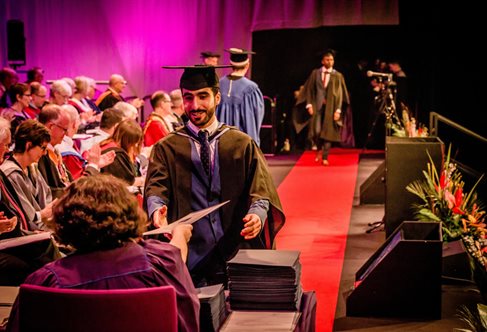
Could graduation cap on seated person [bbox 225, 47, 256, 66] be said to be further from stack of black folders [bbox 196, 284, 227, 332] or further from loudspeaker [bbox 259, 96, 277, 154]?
loudspeaker [bbox 259, 96, 277, 154]

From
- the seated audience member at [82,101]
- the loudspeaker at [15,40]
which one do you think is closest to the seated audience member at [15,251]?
the seated audience member at [82,101]

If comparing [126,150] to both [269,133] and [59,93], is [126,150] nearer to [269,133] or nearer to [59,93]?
[59,93]

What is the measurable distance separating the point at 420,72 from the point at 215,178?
1116 cm

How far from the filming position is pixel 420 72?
14031 mm

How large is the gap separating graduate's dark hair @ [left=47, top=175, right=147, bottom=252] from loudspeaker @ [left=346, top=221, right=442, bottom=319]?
2542mm

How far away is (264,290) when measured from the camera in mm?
2900

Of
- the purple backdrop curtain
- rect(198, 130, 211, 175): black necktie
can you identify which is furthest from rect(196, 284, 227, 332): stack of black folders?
the purple backdrop curtain

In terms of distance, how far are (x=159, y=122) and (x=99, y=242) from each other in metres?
6.17

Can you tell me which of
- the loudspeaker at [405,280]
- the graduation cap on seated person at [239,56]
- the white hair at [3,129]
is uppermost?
the graduation cap on seated person at [239,56]

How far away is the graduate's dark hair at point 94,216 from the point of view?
224 centimetres

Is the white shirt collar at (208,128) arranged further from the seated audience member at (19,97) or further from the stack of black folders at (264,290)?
the seated audience member at (19,97)

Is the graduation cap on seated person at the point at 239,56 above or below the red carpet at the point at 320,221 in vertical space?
above

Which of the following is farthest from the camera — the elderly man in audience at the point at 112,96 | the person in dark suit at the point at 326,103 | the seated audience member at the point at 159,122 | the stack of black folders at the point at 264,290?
the person in dark suit at the point at 326,103

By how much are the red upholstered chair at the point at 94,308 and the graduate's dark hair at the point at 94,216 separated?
158 mm
